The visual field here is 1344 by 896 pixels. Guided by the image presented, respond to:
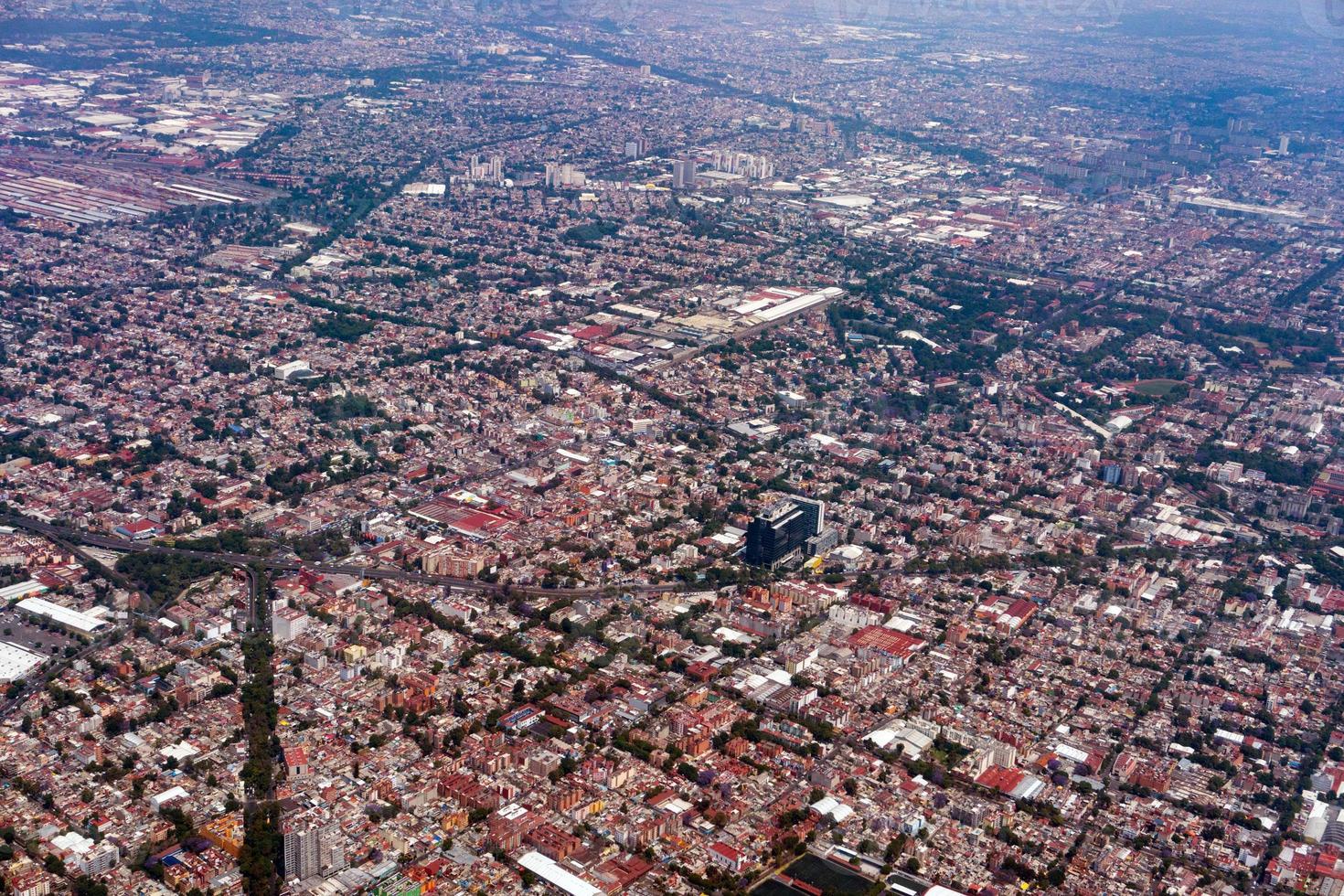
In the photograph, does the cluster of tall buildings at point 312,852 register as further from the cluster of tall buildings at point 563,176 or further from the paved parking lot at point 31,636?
the cluster of tall buildings at point 563,176

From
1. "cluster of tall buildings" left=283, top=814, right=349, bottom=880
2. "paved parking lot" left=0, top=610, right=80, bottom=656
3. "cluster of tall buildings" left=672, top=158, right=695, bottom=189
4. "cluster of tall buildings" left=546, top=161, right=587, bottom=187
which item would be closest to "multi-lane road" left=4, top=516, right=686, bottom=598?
"paved parking lot" left=0, top=610, right=80, bottom=656

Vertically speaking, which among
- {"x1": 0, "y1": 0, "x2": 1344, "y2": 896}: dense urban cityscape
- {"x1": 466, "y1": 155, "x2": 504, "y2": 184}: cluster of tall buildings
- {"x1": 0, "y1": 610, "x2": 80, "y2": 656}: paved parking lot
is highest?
{"x1": 466, "y1": 155, "x2": 504, "y2": 184}: cluster of tall buildings

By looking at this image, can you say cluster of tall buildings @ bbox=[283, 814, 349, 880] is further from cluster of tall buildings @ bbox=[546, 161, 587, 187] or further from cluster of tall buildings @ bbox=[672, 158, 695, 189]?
cluster of tall buildings @ bbox=[672, 158, 695, 189]

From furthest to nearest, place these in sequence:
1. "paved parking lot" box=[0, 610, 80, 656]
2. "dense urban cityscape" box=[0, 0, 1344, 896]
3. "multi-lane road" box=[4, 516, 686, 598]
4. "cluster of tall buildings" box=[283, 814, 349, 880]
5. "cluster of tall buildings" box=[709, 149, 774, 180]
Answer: "cluster of tall buildings" box=[709, 149, 774, 180]
"multi-lane road" box=[4, 516, 686, 598]
"paved parking lot" box=[0, 610, 80, 656]
"dense urban cityscape" box=[0, 0, 1344, 896]
"cluster of tall buildings" box=[283, 814, 349, 880]

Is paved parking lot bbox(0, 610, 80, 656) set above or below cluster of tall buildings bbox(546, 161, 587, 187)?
below

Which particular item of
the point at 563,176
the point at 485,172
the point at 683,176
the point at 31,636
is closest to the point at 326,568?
the point at 31,636

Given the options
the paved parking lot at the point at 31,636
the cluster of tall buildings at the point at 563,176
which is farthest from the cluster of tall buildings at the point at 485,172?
the paved parking lot at the point at 31,636

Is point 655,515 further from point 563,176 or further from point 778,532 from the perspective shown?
point 563,176

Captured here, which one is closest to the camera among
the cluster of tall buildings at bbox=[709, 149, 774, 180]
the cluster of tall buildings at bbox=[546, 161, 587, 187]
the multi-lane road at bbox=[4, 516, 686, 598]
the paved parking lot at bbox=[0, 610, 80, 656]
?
the paved parking lot at bbox=[0, 610, 80, 656]

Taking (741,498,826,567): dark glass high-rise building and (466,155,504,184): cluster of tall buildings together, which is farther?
(466,155,504,184): cluster of tall buildings
